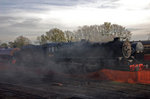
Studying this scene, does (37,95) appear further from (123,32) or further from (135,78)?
(123,32)

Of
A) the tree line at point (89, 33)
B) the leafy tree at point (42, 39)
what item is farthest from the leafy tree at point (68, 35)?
the leafy tree at point (42, 39)

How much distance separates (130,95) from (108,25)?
166 ft

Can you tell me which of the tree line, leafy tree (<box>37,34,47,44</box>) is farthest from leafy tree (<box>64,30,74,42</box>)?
leafy tree (<box>37,34,47,44</box>)

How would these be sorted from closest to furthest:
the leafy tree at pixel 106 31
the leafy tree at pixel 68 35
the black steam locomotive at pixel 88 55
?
the black steam locomotive at pixel 88 55
the leafy tree at pixel 106 31
the leafy tree at pixel 68 35

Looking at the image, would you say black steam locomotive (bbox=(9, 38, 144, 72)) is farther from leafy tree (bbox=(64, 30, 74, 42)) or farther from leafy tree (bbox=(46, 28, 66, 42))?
leafy tree (bbox=(64, 30, 74, 42))

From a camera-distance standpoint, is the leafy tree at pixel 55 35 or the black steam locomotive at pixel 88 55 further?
the leafy tree at pixel 55 35

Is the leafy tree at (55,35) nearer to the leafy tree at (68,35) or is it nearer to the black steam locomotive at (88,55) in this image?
the leafy tree at (68,35)

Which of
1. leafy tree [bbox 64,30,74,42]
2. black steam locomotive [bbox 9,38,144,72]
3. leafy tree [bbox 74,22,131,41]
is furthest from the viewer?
leafy tree [bbox 64,30,74,42]

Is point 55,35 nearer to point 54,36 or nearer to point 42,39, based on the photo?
point 54,36

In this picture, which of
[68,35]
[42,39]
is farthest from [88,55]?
[68,35]

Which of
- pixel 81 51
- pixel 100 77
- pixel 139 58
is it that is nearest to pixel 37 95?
pixel 100 77

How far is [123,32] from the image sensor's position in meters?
58.0

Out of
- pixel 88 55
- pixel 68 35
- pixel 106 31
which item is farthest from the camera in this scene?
pixel 68 35

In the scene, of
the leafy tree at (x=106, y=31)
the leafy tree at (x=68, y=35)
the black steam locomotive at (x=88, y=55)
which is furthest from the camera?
the leafy tree at (x=68, y=35)
